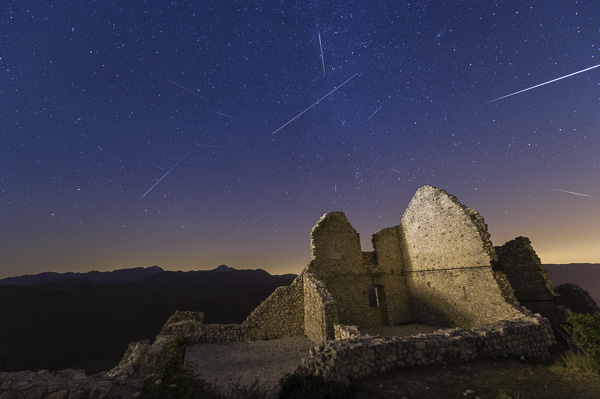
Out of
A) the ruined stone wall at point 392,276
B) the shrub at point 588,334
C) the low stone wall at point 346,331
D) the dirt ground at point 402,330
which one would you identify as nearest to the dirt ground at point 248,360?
the low stone wall at point 346,331

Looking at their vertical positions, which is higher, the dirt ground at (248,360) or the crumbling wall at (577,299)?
the crumbling wall at (577,299)

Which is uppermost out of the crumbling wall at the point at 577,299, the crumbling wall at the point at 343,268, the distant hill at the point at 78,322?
the crumbling wall at the point at 343,268

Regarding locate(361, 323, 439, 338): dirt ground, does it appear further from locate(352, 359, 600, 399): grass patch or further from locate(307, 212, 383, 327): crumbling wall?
locate(352, 359, 600, 399): grass patch

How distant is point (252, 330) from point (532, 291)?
14.0 metres

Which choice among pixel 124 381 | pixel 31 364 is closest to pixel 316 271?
pixel 124 381

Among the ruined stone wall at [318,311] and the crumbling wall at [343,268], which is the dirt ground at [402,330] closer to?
the crumbling wall at [343,268]

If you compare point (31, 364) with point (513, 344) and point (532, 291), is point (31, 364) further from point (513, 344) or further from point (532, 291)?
point (532, 291)

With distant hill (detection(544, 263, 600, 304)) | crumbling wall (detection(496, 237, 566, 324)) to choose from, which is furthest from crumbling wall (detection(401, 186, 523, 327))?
distant hill (detection(544, 263, 600, 304))

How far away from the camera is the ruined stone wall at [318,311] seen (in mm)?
9984

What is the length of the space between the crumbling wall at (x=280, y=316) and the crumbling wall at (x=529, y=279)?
999cm

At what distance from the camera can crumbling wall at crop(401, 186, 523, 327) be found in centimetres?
1123

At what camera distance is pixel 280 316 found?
12.2 metres

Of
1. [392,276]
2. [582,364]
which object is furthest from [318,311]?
[582,364]

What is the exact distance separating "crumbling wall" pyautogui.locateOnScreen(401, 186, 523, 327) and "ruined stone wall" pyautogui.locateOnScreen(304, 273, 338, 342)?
6.41 metres
